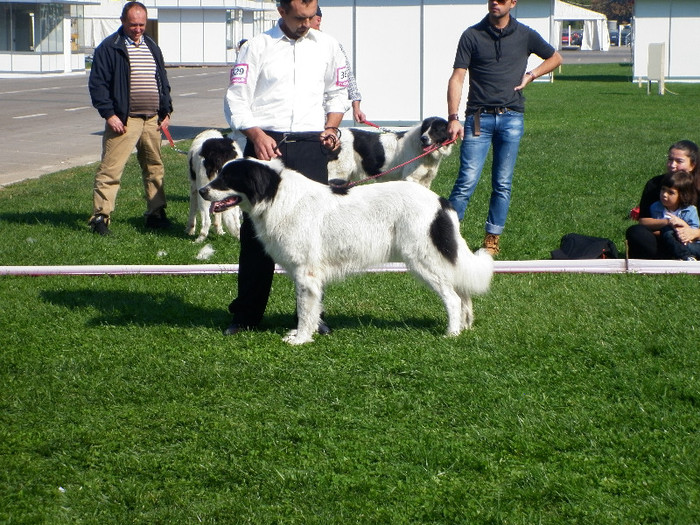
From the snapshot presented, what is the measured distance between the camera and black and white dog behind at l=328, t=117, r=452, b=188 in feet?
35.9

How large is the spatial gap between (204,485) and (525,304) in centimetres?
351

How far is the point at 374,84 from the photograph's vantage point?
20.2 metres

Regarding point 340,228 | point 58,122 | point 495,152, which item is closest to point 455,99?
point 495,152

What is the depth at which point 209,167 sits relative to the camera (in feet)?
29.5

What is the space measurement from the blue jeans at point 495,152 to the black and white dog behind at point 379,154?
2386mm

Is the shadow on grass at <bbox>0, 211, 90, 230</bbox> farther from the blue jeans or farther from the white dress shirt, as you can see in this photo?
the white dress shirt

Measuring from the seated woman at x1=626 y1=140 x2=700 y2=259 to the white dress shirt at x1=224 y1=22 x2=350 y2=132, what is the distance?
339cm

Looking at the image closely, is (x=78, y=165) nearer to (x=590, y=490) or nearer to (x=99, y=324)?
(x=99, y=324)

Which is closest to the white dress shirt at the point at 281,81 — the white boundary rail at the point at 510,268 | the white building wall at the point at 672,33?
the white boundary rail at the point at 510,268

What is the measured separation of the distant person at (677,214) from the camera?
25.9ft

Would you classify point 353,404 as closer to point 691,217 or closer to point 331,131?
point 331,131

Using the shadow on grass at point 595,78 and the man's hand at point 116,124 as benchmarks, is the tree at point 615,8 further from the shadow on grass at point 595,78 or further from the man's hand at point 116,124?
the man's hand at point 116,124

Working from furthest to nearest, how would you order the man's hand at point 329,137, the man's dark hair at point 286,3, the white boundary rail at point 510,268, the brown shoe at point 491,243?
1. the brown shoe at point 491,243
2. the white boundary rail at point 510,268
3. the man's hand at point 329,137
4. the man's dark hair at point 286,3

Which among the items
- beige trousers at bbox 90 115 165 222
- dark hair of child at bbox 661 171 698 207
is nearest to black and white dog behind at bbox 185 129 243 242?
beige trousers at bbox 90 115 165 222
